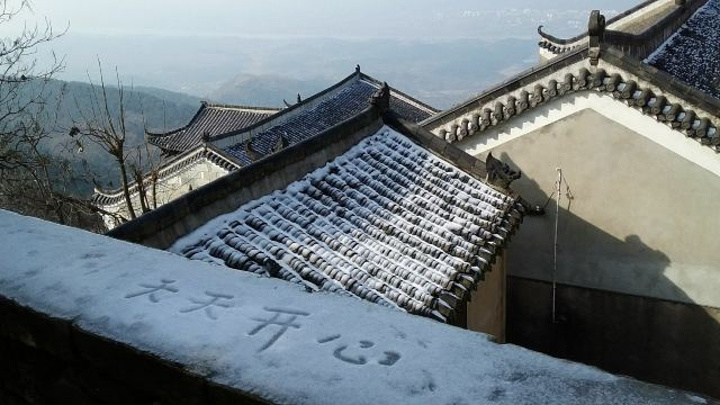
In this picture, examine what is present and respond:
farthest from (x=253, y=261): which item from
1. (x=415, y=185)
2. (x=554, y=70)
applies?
(x=554, y=70)

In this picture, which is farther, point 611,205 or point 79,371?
point 611,205

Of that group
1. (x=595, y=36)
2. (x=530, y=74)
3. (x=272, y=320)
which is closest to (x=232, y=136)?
(x=530, y=74)

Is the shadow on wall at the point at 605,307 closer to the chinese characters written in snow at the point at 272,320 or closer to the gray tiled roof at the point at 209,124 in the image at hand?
the chinese characters written in snow at the point at 272,320

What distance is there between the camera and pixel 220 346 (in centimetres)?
209

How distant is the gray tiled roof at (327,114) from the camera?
2527 cm

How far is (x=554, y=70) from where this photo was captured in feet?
32.4

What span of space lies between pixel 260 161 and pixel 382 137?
3.05m

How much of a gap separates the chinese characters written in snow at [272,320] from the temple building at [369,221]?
3286 millimetres

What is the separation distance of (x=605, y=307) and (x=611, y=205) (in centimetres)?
183

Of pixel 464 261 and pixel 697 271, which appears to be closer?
pixel 464 261

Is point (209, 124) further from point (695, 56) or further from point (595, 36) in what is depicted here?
point (595, 36)

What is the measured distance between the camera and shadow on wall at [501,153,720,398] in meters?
10.1

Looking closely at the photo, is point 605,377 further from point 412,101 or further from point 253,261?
point 412,101

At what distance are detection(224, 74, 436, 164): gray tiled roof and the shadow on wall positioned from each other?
11792 millimetres
